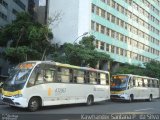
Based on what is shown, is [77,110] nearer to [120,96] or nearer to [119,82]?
[120,96]

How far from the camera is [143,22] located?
7788 centimetres

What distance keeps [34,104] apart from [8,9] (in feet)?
139

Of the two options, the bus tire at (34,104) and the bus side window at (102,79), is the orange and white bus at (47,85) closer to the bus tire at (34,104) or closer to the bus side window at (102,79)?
the bus tire at (34,104)

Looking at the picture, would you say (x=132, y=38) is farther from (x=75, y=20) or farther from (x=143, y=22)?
(x=75, y=20)

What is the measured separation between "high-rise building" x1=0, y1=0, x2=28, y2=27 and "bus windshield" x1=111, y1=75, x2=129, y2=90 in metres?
28.2

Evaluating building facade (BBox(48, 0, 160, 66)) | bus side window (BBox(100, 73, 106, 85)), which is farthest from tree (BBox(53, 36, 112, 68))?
building facade (BBox(48, 0, 160, 66))

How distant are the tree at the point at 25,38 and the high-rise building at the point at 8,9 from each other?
1104cm

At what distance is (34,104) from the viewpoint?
61.0ft

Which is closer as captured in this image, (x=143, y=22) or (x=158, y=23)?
(x=143, y=22)

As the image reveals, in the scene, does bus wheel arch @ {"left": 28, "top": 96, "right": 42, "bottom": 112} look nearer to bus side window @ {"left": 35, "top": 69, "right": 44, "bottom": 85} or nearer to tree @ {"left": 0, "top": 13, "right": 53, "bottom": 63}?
bus side window @ {"left": 35, "top": 69, "right": 44, "bottom": 85}

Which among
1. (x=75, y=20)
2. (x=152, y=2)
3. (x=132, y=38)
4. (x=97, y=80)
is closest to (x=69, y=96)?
(x=97, y=80)

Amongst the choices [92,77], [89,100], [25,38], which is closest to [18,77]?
[92,77]

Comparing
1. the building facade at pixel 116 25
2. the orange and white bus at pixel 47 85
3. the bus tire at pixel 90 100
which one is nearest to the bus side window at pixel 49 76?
the orange and white bus at pixel 47 85

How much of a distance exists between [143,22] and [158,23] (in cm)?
1191
